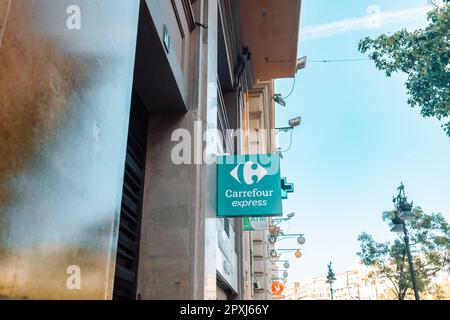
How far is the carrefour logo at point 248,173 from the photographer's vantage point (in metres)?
6.12

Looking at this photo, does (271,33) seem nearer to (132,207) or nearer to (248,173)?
(248,173)

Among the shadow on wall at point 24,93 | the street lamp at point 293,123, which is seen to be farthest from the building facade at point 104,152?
the street lamp at point 293,123

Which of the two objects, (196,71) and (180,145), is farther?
(196,71)

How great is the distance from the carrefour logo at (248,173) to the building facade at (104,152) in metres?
0.83

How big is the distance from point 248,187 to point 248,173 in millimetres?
283

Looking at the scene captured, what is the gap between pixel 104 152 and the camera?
6.23 ft

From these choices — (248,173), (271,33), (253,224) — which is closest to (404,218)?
(253,224)

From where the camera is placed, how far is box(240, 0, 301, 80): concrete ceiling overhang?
9766 mm

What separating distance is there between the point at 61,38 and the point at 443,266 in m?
24.6

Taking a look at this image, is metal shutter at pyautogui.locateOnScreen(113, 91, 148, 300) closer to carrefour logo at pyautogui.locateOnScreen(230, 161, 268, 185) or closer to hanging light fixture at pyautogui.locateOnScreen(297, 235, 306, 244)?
carrefour logo at pyautogui.locateOnScreen(230, 161, 268, 185)

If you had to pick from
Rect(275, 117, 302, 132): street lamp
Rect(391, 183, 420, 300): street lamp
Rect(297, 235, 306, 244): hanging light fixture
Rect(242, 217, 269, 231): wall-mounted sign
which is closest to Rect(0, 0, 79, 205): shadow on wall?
Rect(242, 217, 269, 231): wall-mounted sign

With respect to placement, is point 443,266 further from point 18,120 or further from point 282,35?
point 18,120

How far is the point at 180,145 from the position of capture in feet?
15.3
